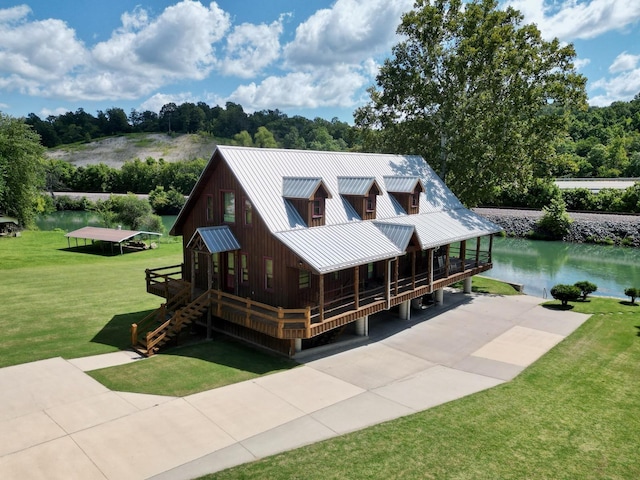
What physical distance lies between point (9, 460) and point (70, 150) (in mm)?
161970

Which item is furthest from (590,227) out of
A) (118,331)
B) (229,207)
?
(118,331)

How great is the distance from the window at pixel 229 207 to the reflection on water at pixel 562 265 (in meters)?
21.4

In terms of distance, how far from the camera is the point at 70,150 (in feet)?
495

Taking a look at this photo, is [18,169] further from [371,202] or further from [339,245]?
[339,245]

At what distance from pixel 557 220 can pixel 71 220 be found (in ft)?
245

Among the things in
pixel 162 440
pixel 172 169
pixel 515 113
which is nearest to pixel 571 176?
pixel 515 113

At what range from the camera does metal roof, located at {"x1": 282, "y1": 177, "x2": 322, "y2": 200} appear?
1839cm

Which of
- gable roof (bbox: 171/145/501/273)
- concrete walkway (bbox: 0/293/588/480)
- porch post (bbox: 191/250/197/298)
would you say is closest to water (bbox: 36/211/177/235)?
porch post (bbox: 191/250/197/298)

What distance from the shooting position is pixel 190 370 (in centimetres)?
1573

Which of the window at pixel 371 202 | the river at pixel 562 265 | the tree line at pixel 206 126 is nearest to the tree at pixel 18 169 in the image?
the window at pixel 371 202

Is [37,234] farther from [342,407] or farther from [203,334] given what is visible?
Answer: [342,407]

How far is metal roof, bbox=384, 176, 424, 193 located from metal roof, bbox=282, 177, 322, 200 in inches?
267

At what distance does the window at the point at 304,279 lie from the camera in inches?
714

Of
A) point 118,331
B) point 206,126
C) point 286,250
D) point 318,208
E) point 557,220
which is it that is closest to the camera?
point 286,250
